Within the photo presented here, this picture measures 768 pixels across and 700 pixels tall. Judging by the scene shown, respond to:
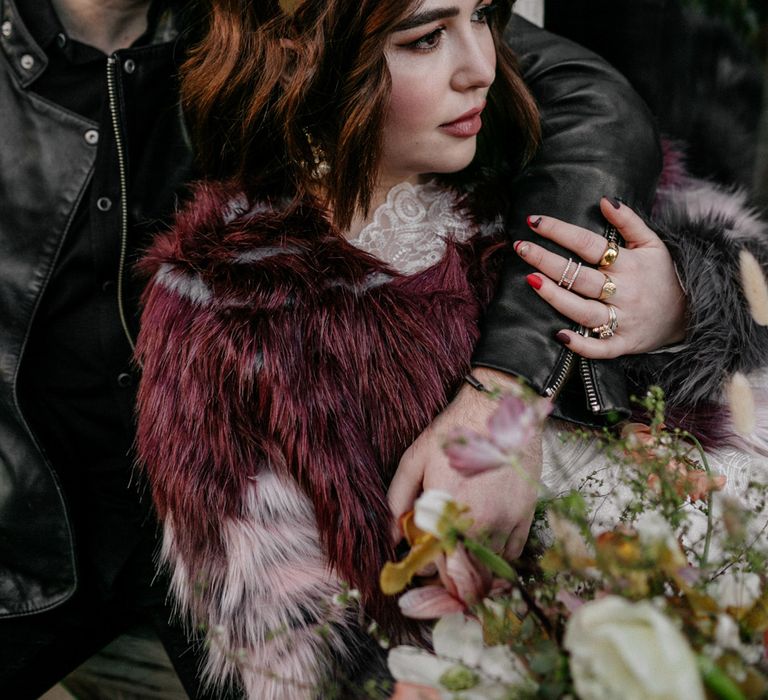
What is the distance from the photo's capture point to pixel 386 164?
1326 millimetres

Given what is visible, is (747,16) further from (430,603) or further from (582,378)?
(430,603)

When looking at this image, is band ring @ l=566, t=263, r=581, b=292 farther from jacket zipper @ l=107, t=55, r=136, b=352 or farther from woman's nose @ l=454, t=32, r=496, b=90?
jacket zipper @ l=107, t=55, r=136, b=352

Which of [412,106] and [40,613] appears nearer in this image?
[412,106]

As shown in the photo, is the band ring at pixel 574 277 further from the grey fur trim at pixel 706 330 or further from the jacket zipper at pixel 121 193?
the jacket zipper at pixel 121 193

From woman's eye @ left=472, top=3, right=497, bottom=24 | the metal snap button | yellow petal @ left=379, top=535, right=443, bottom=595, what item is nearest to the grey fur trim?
woman's eye @ left=472, top=3, right=497, bottom=24

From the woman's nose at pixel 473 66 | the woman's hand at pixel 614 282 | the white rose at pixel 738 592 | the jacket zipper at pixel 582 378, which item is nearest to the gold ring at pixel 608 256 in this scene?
the woman's hand at pixel 614 282

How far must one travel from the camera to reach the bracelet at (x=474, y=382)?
1153mm

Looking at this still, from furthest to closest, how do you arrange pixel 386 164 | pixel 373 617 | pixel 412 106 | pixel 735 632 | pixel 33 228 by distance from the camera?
1. pixel 33 228
2. pixel 386 164
3. pixel 412 106
4. pixel 373 617
5. pixel 735 632

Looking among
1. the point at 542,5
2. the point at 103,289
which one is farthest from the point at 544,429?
the point at 542,5

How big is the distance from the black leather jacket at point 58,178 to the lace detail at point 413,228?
0.39 feet

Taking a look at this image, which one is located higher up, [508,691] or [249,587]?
[508,691]

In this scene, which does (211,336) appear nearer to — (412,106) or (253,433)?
(253,433)

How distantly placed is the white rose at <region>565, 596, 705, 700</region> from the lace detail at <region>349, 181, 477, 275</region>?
860 mm

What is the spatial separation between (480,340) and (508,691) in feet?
2.15
